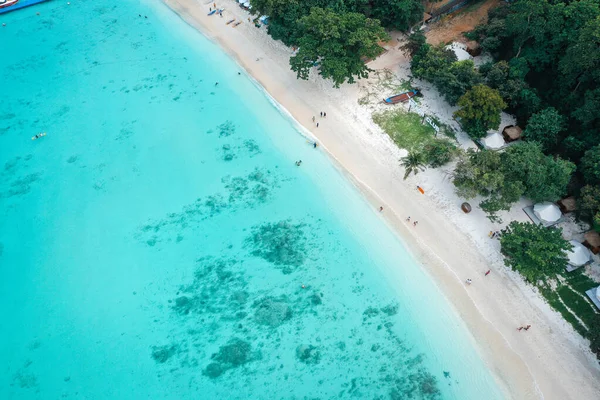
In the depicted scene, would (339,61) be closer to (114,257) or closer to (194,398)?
(114,257)

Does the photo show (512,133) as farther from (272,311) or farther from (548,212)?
(272,311)

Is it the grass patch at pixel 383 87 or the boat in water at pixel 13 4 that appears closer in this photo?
the grass patch at pixel 383 87

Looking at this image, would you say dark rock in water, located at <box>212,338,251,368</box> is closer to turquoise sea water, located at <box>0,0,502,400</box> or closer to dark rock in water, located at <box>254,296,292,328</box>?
turquoise sea water, located at <box>0,0,502,400</box>

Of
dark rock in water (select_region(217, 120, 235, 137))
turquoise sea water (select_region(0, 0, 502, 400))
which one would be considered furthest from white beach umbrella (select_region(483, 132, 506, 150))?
dark rock in water (select_region(217, 120, 235, 137))

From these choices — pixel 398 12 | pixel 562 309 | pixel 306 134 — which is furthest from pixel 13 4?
pixel 562 309

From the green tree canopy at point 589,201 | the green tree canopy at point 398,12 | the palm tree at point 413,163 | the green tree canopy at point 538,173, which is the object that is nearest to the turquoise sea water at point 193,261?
the palm tree at point 413,163

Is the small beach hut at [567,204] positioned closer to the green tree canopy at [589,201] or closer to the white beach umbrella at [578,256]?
the green tree canopy at [589,201]
